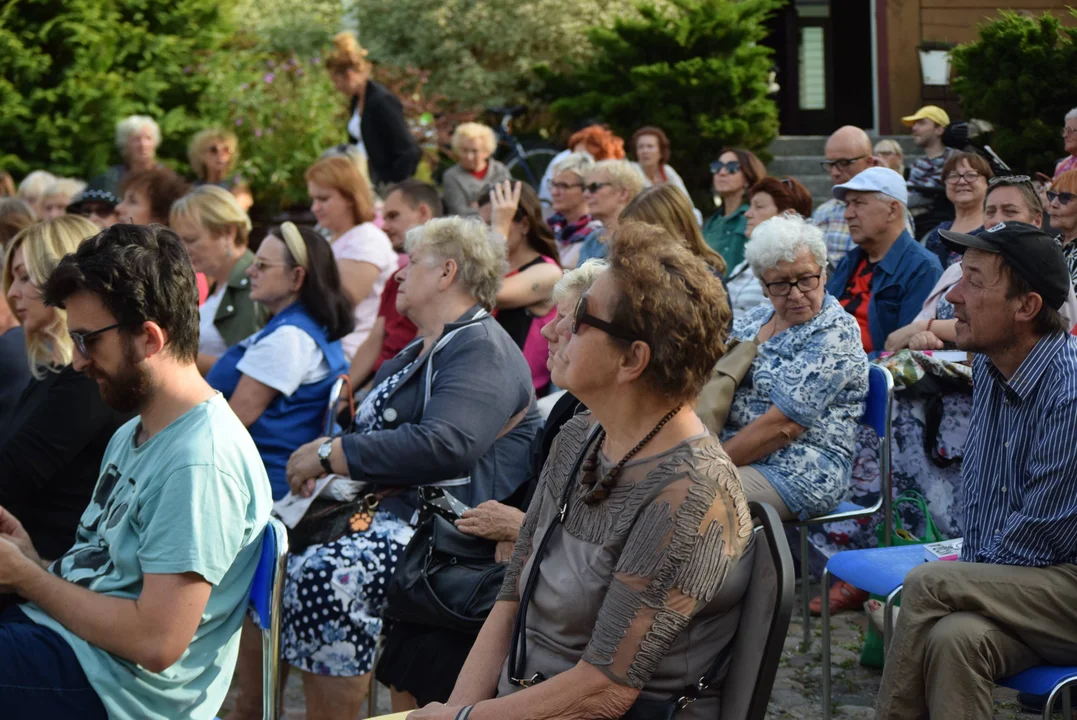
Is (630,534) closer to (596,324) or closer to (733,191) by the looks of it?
(596,324)

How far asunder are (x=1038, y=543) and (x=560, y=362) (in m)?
1.34

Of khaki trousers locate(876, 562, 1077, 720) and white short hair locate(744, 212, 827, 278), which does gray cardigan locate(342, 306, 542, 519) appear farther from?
khaki trousers locate(876, 562, 1077, 720)

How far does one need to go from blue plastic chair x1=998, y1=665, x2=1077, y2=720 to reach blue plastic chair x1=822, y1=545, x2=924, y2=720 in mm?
432

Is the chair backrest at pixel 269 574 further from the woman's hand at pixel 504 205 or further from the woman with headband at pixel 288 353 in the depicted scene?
the woman's hand at pixel 504 205

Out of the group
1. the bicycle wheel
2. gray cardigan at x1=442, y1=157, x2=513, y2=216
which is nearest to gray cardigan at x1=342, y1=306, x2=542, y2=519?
gray cardigan at x1=442, y1=157, x2=513, y2=216

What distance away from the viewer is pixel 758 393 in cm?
428

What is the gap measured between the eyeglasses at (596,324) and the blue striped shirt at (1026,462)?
1304 mm

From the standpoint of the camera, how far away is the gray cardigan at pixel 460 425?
3.69m

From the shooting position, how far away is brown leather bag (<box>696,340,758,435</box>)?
14.0 feet

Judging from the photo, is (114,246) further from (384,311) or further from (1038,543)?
(384,311)

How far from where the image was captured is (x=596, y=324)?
239cm

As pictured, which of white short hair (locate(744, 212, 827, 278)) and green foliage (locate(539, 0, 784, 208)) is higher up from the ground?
white short hair (locate(744, 212, 827, 278))

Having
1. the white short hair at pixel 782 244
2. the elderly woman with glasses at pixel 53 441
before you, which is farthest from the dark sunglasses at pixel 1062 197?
the elderly woman with glasses at pixel 53 441

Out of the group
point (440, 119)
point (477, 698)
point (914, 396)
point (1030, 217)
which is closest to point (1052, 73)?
point (1030, 217)
